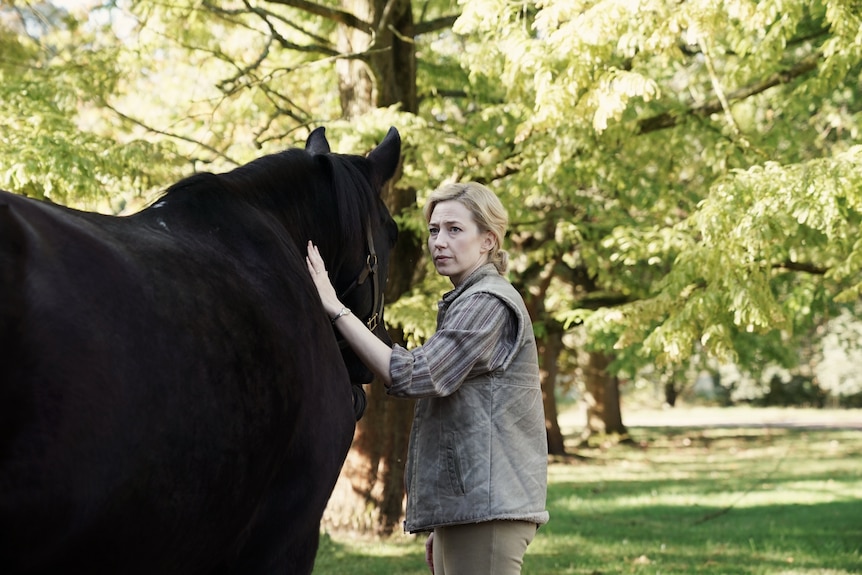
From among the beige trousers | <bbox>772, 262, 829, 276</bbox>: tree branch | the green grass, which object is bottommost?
the green grass

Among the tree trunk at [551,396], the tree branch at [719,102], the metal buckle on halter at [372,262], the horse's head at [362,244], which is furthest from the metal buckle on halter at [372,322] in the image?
the tree trunk at [551,396]

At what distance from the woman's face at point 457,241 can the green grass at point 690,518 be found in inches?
191

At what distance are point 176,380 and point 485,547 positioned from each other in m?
1.36

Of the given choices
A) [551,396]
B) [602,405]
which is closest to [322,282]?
[551,396]

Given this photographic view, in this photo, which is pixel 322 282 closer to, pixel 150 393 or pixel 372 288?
pixel 372 288

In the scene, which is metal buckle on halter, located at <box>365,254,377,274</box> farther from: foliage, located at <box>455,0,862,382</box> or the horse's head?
foliage, located at <box>455,0,862,382</box>

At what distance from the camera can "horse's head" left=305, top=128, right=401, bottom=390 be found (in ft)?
10.8

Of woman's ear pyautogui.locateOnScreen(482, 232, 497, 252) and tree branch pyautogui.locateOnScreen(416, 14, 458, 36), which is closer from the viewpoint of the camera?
woman's ear pyautogui.locateOnScreen(482, 232, 497, 252)

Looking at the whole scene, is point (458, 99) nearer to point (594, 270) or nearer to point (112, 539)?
point (594, 270)

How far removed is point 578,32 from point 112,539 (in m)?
5.08

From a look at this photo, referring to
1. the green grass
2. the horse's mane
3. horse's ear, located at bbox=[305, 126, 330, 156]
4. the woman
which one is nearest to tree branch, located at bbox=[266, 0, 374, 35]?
the green grass

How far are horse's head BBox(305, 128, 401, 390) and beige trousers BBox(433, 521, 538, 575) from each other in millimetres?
674

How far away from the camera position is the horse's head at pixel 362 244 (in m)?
3.31

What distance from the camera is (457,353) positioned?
3.05 metres
